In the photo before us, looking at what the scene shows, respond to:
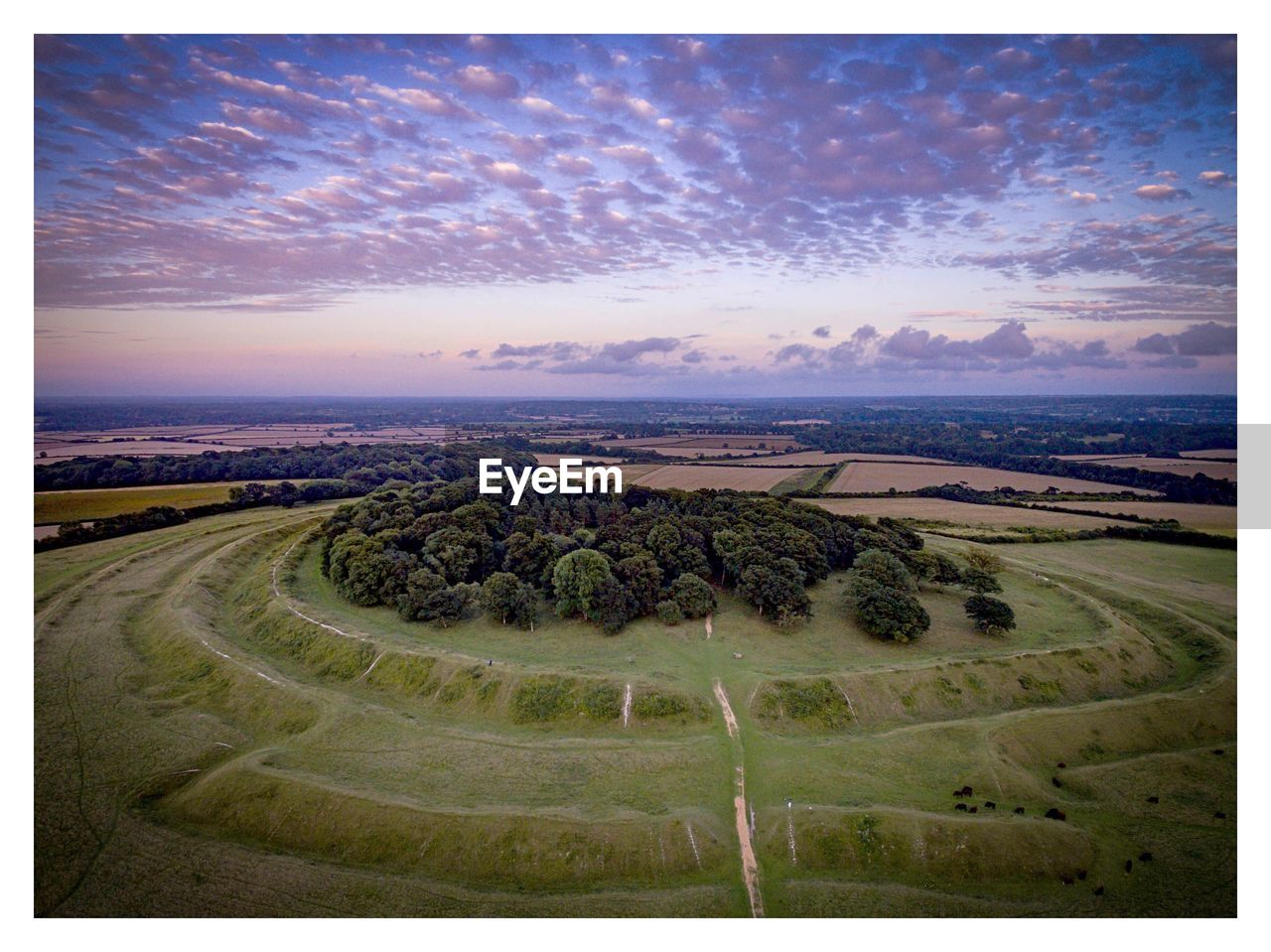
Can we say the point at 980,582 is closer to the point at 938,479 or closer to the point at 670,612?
the point at 670,612


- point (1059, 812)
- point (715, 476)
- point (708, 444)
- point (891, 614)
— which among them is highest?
point (708, 444)

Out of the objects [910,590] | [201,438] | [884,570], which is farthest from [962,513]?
[201,438]

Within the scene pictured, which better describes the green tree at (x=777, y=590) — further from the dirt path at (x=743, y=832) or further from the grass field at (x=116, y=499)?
the grass field at (x=116, y=499)

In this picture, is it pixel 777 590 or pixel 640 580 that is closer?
pixel 777 590

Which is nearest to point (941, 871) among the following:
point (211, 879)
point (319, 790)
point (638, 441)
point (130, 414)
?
point (319, 790)

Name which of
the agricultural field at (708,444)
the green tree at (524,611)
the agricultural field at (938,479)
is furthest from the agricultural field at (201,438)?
the agricultural field at (938,479)
